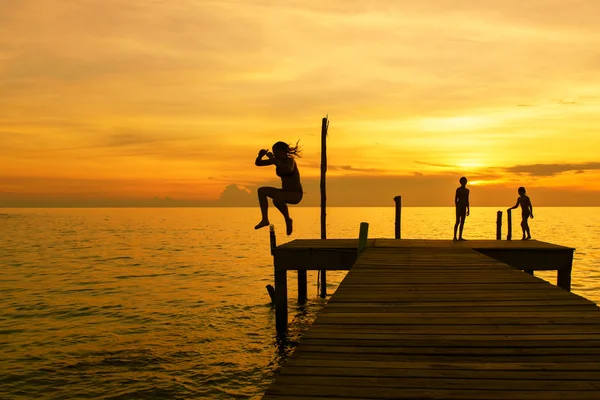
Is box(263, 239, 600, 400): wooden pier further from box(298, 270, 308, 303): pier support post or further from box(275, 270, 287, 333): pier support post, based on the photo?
box(298, 270, 308, 303): pier support post

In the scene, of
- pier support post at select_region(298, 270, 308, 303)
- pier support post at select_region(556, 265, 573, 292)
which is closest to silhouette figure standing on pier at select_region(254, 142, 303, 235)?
pier support post at select_region(556, 265, 573, 292)

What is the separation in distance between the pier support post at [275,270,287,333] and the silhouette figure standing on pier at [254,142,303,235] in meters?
4.55

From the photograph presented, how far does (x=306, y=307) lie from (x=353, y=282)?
45.6ft

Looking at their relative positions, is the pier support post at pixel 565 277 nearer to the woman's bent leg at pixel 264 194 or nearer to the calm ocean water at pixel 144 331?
the calm ocean water at pixel 144 331

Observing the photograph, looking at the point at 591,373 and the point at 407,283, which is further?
the point at 407,283

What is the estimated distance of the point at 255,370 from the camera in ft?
45.6

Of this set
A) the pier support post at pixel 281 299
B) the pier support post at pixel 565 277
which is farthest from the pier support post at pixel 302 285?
the pier support post at pixel 565 277

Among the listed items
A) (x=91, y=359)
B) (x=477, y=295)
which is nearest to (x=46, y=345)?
(x=91, y=359)

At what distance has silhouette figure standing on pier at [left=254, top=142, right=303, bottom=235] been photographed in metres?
10.9

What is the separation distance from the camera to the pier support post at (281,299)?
1599 cm

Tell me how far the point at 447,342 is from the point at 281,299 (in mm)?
11627

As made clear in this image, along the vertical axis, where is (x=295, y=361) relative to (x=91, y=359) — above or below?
above

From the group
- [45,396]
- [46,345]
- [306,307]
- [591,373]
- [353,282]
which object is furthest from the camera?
[306,307]

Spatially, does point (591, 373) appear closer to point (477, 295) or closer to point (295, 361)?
point (295, 361)
